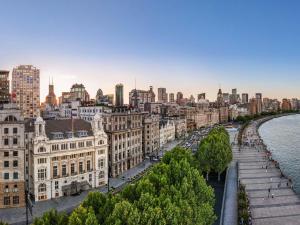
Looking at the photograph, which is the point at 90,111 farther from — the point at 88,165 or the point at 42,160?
the point at 42,160

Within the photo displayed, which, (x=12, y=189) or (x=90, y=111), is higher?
(x=90, y=111)

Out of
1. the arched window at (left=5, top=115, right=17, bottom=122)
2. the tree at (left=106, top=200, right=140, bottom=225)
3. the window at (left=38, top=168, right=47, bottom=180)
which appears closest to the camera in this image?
the tree at (left=106, top=200, right=140, bottom=225)

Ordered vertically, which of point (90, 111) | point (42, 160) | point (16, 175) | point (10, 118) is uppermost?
point (90, 111)

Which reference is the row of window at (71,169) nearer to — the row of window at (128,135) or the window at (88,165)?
the window at (88,165)

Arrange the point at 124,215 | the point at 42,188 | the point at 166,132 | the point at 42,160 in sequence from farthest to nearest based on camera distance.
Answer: the point at 166,132, the point at 42,188, the point at 42,160, the point at 124,215

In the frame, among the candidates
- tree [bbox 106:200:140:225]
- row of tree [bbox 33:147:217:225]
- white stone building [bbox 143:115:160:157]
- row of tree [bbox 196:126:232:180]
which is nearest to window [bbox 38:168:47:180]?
row of tree [bbox 33:147:217:225]

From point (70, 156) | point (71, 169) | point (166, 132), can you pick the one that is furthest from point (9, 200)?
point (166, 132)

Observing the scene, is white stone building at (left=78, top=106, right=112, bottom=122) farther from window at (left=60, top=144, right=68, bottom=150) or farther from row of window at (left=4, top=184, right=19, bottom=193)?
row of window at (left=4, top=184, right=19, bottom=193)
